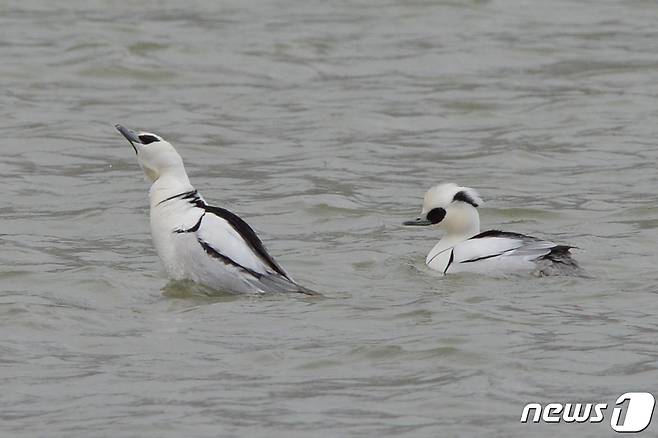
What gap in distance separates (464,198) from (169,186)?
2.26 meters

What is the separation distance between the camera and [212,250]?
11094 millimetres

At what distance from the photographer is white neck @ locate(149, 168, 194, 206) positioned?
1157 centimetres

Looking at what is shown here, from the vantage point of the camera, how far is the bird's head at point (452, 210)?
40.8 ft

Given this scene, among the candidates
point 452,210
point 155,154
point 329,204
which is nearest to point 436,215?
point 452,210

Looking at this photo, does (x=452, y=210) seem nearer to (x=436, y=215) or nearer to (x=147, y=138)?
(x=436, y=215)

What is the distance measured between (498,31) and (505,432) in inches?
575

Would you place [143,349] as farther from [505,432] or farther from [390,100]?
[390,100]

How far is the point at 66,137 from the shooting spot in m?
17.0

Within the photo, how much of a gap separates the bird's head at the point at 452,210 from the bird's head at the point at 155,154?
1.90m

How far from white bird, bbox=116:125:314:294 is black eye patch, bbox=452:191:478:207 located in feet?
5.61

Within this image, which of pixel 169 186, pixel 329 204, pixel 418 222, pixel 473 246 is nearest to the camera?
pixel 169 186

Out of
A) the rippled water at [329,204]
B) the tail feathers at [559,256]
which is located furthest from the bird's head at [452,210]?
the tail feathers at [559,256]

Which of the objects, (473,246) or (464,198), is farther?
(464,198)

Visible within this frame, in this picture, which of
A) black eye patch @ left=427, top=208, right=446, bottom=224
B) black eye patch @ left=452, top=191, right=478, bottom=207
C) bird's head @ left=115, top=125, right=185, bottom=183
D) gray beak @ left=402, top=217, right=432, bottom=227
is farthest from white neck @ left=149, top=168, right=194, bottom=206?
black eye patch @ left=452, top=191, right=478, bottom=207
